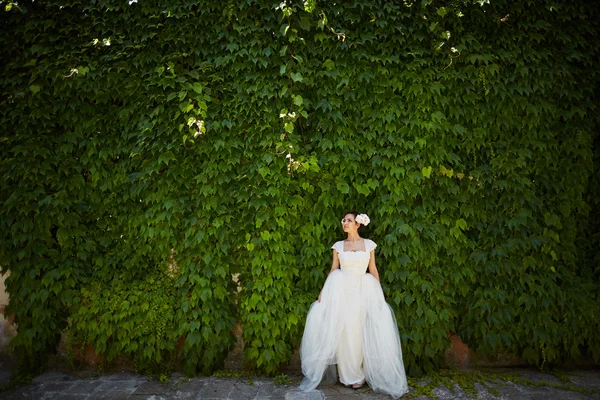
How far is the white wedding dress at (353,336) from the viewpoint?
4.01m

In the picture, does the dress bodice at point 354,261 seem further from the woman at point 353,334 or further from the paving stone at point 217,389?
the paving stone at point 217,389

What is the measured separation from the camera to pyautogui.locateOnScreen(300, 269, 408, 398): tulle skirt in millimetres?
4008

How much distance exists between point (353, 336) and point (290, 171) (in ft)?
6.52

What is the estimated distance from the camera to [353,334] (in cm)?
408

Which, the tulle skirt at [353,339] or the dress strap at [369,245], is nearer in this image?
the tulle skirt at [353,339]

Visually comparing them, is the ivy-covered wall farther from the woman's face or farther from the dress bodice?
the dress bodice

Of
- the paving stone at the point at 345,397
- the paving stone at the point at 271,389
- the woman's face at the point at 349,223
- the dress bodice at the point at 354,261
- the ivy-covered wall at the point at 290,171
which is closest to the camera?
the paving stone at the point at 345,397

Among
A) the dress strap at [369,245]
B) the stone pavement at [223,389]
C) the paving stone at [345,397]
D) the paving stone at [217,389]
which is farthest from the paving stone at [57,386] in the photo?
the dress strap at [369,245]

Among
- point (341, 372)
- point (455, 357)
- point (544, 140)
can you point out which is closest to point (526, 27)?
point (544, 140)

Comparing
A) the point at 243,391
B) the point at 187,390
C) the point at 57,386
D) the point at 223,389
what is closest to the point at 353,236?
the point at 243,391

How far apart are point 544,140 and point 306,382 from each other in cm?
400

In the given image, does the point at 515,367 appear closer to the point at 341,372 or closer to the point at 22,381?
the point at 341,372

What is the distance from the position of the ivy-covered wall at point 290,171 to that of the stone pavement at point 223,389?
237 mm

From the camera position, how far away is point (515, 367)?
461cm
